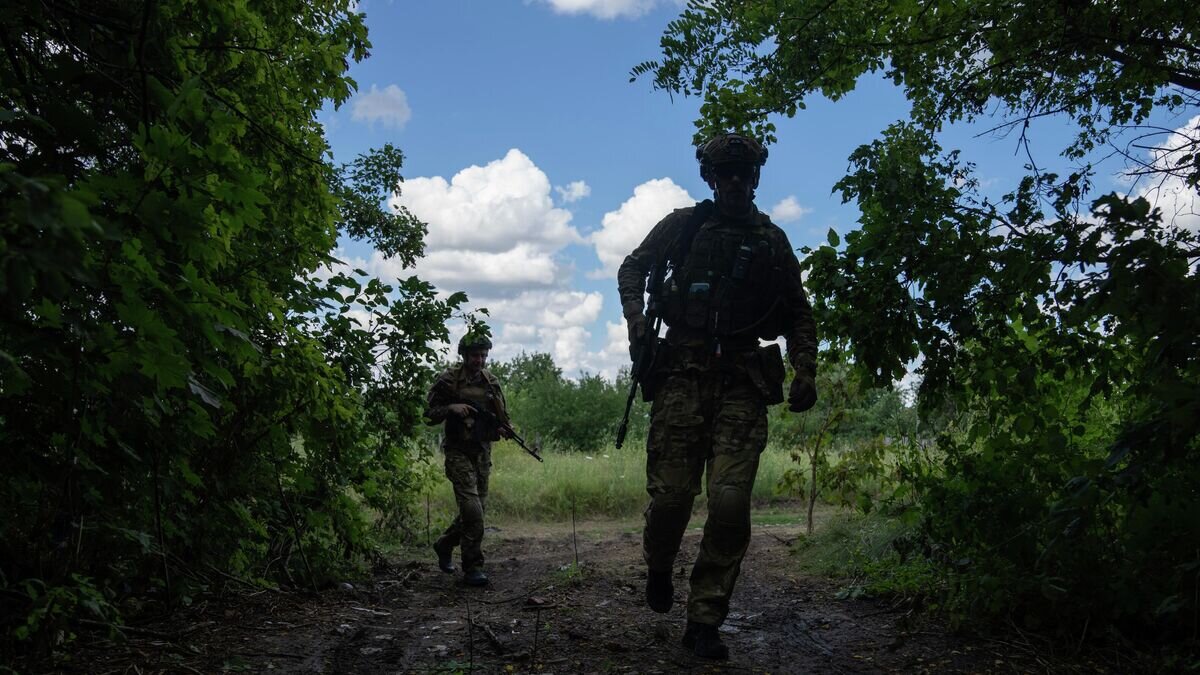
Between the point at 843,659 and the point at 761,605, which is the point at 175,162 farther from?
the point at 761,605

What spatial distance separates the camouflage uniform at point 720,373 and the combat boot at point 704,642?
0.63ft

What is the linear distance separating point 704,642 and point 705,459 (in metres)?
0.86

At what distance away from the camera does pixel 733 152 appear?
4148 mm

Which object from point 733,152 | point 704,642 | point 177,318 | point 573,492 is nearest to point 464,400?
point 733,152

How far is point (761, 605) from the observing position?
15.8 ft

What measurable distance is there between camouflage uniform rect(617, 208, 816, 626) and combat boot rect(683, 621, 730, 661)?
191 mm

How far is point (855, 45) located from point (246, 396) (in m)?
3.65

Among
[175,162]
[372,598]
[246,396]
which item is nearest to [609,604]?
[372,598]

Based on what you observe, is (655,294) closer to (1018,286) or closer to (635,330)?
(635,330)

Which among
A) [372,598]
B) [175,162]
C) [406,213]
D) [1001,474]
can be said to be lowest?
[372,598]

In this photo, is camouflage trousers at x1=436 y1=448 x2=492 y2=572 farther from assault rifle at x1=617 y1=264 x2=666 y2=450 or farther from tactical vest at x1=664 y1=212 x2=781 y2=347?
tactical vest at x1=664 y1=212 x2=781 y2=347

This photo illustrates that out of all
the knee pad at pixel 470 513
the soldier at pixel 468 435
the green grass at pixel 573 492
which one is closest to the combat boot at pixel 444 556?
the soldier at pixel 468 435

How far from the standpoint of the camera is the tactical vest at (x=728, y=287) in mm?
4059

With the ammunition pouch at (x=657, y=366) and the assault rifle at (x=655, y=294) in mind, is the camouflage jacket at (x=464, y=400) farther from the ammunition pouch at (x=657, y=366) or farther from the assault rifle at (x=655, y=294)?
the ammunition pouch at (x=657, y=366)
